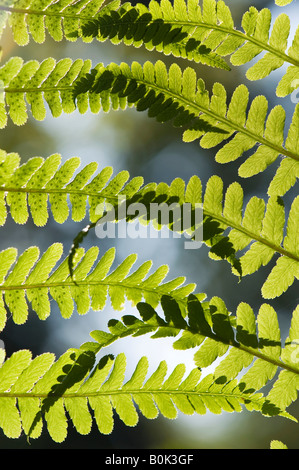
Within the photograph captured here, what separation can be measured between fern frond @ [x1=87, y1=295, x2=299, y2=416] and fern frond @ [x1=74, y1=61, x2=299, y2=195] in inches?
18.3

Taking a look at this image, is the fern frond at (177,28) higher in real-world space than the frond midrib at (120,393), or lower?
higher

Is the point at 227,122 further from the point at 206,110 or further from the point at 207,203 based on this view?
the point at 207,203

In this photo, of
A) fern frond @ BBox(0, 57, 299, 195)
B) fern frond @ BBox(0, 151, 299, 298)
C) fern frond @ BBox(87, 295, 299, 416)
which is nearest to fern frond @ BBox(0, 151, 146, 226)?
fern frond @ BBox(0, 151, 299, 298)

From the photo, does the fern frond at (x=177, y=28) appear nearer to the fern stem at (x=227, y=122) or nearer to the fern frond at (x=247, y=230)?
the fern stem at (x=227, y=122)

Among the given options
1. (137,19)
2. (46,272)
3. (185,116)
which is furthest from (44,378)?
(137,19)

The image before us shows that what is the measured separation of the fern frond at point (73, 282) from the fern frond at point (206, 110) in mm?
505

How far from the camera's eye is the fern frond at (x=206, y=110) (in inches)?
54.4

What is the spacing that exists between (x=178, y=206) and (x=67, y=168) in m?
0.49

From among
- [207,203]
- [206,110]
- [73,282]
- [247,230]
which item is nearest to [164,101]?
[206,110]

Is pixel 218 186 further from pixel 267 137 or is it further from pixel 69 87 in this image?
pixel 69 87

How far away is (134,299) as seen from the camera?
1.42 meters

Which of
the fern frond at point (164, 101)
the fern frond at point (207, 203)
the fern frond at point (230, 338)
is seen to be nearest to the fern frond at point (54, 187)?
the fern frond at point (207, 203)

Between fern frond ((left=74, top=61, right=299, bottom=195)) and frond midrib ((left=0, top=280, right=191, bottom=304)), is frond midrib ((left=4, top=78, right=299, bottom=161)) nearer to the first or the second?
fern frond ((left=74, top=61, right=299, bottom=195))

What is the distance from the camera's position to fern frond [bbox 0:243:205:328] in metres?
1.40
